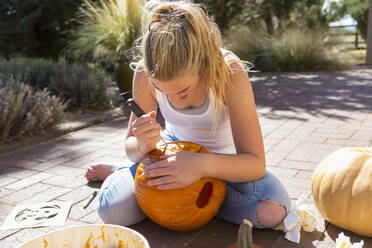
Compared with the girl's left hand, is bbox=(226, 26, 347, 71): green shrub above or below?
below

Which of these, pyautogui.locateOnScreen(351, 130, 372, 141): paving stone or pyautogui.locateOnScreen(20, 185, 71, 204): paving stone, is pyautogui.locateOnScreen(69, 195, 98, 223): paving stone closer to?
pyautogui.locateOnScreen(20, 185, 71, 204): paving stone

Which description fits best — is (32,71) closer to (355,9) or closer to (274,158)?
(274,158)

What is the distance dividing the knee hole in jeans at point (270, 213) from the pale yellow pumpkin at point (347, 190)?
23 cm

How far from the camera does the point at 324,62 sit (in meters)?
9.58

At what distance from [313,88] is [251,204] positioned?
17.1 feet

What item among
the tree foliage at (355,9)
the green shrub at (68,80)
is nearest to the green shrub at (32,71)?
the green shrub at (68,80)

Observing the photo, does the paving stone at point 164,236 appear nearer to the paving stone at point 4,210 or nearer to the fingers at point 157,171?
the fingers at point 157,171

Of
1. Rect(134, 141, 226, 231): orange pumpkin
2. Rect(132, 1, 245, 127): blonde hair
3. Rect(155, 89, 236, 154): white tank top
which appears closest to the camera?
Rect(132, 1, 245, 127): blonde hair

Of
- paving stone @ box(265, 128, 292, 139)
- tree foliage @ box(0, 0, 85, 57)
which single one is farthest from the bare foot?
tree foliage @ box(0, 0, 85, 57)

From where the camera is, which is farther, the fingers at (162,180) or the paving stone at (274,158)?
the paving stone at (274,158)

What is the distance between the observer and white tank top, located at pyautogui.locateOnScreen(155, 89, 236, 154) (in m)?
2.08

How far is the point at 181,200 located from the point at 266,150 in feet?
5.85

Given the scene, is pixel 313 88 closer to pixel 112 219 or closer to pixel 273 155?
pixel 273 155

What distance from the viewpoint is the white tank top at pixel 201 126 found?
6.84 ft
